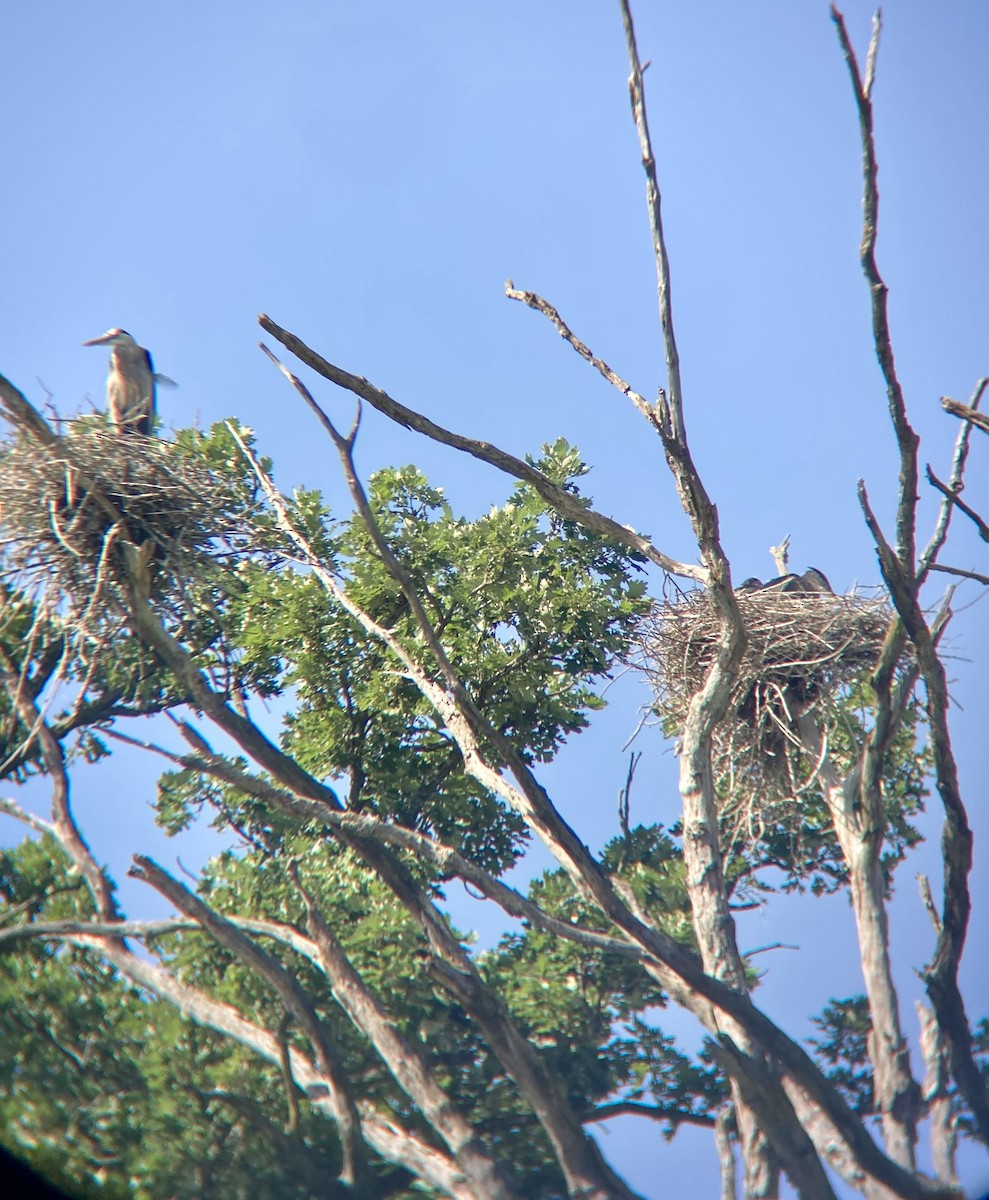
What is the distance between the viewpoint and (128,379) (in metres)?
10.5

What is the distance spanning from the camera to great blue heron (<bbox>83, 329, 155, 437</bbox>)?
392 inches

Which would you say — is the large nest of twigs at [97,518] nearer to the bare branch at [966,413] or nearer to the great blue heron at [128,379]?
the great blue heron at [128,379]

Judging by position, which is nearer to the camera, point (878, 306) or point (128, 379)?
point (878, 306)

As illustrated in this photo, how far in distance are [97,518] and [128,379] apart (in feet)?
9.73

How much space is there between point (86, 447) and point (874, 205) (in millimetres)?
5502

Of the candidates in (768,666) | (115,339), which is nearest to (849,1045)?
(768,666)

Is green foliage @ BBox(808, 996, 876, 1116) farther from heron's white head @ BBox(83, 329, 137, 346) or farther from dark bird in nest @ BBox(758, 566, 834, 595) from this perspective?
Result: heron's white head @ BBox(83, 329, 137, 346)

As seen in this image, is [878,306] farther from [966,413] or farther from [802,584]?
[802,584]

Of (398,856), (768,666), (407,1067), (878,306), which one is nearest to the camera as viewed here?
(878,306)

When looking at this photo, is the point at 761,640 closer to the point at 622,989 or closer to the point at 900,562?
the point at 900,562

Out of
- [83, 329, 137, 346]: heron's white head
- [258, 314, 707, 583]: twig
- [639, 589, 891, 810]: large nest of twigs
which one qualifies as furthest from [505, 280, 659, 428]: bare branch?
[83, 329, 137, 346]: heron's white head

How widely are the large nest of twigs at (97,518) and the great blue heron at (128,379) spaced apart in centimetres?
166

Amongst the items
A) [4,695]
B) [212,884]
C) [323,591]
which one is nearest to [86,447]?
[323,591]

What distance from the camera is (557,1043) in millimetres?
10234
